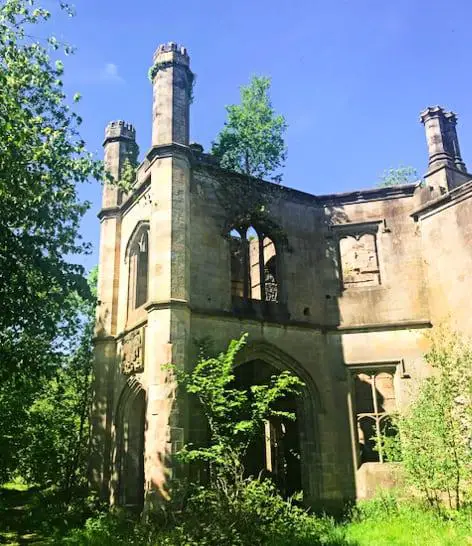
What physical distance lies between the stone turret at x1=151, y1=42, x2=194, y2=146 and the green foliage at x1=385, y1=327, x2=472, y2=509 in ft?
23.5

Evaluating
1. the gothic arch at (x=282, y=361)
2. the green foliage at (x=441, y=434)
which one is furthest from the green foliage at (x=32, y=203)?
the green foliage at (x=441, y=434)

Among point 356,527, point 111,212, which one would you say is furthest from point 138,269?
point 356,527

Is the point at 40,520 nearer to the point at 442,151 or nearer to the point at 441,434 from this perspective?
the point at 441,434

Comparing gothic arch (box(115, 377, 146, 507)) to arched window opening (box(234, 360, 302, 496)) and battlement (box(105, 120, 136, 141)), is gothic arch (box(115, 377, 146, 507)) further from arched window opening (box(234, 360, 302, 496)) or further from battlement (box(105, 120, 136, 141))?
battlement (box(105, 120, 136, 141))

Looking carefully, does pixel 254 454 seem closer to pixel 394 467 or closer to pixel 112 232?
pixel 394 467

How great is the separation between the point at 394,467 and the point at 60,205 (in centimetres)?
904

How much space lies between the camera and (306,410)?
40.0 feet

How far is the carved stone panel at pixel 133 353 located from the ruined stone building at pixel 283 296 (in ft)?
0.21

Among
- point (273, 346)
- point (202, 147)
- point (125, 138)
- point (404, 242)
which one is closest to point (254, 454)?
Answer: point (273, 346)

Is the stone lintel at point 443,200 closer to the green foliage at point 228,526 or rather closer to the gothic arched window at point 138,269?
the gothic arched window at point 138,269

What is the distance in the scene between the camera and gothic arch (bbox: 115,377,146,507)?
12156 mm

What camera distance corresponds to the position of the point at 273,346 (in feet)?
39.8

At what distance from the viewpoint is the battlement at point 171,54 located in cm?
1265

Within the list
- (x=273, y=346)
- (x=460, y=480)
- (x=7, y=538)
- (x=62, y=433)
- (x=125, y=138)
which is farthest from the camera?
(x=62, y=433)
